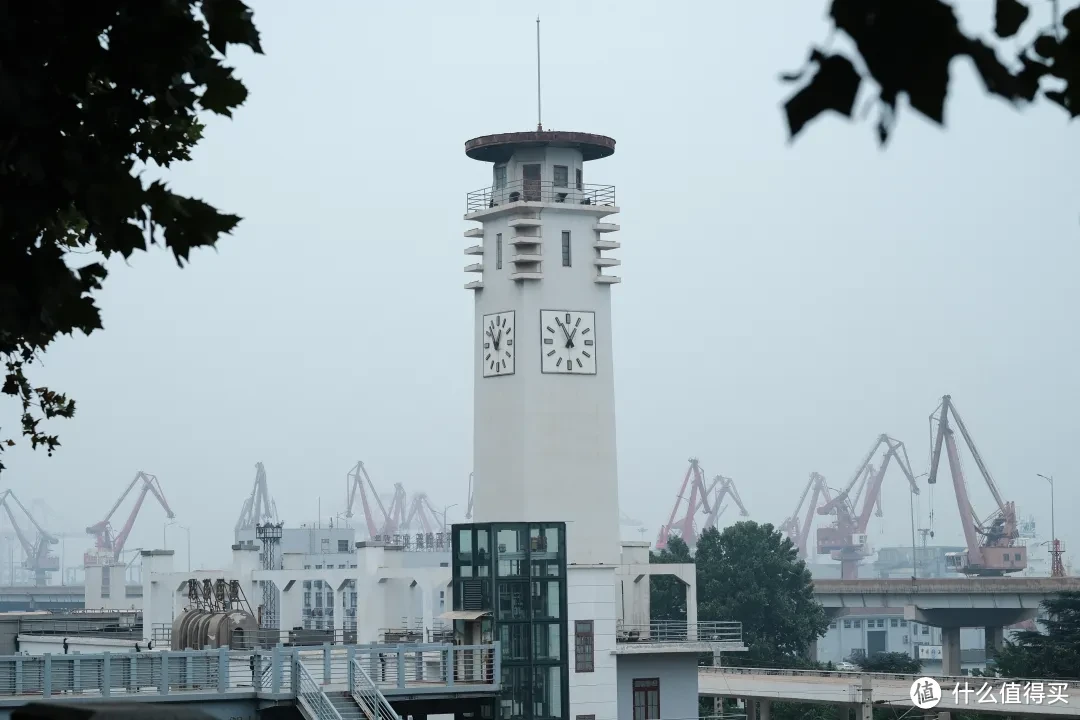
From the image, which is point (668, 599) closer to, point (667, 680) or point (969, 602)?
point (969, 602)

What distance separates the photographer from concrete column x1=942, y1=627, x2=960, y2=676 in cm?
10838

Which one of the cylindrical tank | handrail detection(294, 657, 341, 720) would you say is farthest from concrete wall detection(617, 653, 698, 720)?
handrail detection(294, 657, 341, 720)

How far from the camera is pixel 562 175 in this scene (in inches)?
2253

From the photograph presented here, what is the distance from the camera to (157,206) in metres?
7.46

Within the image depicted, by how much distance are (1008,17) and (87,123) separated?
160 inches

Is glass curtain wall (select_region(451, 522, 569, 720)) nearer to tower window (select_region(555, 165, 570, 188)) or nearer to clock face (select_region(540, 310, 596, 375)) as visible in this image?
clock face (select_region(540, 310, 596, 375))

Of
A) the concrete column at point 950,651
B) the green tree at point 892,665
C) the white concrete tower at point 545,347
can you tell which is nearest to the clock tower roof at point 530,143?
the white concrete tower at point 545,347

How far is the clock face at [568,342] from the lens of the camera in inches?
2167

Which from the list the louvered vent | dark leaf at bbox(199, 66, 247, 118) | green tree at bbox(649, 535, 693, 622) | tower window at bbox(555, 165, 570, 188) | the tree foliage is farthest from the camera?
green tree at bbox(649, 535, 693, 622)

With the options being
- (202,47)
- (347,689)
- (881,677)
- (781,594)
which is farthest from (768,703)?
(202,47)

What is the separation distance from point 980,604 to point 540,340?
61.5m

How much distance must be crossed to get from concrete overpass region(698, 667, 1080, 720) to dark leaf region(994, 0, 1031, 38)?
5755 centimetres

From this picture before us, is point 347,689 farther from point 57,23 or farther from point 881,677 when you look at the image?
point 881,677

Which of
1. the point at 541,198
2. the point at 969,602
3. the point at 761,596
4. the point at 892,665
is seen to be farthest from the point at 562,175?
the point at 969,602
